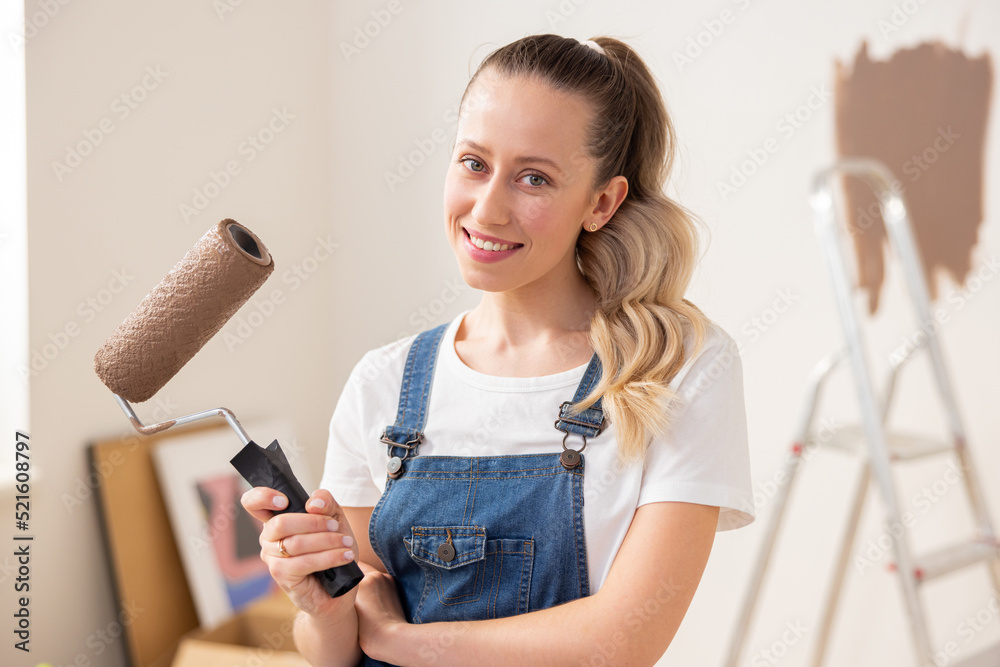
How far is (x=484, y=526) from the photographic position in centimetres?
109

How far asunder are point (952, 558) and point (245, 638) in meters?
1.74

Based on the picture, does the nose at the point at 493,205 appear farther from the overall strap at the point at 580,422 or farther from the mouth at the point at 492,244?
the overall strap at the point at 580,422

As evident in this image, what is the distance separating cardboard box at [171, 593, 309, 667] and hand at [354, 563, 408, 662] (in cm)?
90

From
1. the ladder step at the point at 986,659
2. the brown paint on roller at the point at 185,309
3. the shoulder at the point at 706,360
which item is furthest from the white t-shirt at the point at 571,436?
the ladder step at the point at 986,659

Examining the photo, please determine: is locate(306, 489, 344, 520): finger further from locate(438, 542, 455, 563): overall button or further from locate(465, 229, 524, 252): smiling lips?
locate(465, 229, 524, 252): smiling lips

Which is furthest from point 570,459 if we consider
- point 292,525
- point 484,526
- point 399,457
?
point 292,525

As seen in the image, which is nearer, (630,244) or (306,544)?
(306,544)

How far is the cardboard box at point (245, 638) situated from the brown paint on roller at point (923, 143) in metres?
1.72

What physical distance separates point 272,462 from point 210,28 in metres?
1.80

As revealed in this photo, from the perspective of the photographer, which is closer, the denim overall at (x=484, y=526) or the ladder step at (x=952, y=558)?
the denim overall at (x=484, y=526)

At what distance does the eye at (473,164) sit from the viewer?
110cm

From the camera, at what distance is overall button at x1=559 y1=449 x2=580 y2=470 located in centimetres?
106

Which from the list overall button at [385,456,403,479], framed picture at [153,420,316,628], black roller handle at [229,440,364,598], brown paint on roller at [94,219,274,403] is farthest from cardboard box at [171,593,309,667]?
brown paint on roller at [94,219,274,403]

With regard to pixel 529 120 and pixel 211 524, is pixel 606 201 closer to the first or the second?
pixel 529 120
